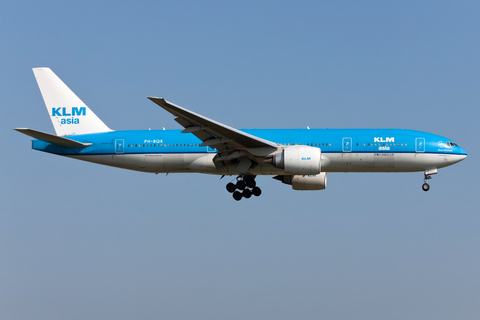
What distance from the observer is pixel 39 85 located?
38062mm

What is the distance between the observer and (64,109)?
3744cm

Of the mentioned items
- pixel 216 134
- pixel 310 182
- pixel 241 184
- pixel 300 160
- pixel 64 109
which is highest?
pixel 64 109

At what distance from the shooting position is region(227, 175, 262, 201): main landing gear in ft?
114

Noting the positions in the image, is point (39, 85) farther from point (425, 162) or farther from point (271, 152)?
point (425, 162)

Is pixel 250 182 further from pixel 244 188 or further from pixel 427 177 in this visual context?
pixel 427 177

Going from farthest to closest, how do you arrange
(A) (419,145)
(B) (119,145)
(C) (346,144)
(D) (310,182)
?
(D) (310,182), (B) (119,145), (A) (419,145), (C) (346,144)

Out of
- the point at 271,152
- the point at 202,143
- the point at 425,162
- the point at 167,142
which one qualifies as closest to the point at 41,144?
the point at 167,142

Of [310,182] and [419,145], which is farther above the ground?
[419,145]

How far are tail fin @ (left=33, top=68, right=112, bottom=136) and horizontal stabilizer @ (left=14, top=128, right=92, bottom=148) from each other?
69.8 inches

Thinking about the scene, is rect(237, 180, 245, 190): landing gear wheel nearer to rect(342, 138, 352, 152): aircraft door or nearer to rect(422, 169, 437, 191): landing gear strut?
rect(342, 138, 352, 152): aircraft door

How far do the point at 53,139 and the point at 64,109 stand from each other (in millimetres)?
3963

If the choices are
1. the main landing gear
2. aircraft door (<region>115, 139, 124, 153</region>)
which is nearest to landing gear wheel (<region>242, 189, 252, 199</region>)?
the main landing gear

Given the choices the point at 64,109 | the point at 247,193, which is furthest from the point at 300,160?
the point at 64,109

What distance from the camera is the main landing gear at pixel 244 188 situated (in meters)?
34.7
